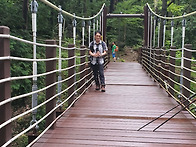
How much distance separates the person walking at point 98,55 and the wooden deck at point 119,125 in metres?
0.60

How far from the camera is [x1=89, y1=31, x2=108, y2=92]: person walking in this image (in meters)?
5.04

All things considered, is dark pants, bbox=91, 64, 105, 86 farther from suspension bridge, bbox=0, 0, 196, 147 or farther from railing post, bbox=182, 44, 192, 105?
railing post, bbox=182, 44, 192, 105

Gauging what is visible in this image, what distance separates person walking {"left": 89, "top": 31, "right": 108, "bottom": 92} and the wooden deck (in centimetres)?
60

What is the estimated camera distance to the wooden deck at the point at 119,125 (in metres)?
2.47

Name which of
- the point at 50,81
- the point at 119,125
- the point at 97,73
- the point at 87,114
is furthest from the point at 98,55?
the point at 50,81

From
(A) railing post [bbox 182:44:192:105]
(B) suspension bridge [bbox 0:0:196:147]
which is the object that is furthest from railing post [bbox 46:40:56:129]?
(A) railing post [bbox 182:44:192:105]

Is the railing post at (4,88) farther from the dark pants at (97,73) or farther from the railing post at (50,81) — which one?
the dark pants at (97,73)

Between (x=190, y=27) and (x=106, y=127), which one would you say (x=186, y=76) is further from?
(x=190, y=27)

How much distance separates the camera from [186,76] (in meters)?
3.71

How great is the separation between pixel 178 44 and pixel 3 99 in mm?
11944

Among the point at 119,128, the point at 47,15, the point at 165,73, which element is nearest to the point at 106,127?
the point at 119,128

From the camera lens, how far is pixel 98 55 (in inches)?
198

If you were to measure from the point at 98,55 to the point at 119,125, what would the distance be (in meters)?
2.22

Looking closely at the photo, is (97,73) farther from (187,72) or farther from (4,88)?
(4,88)
